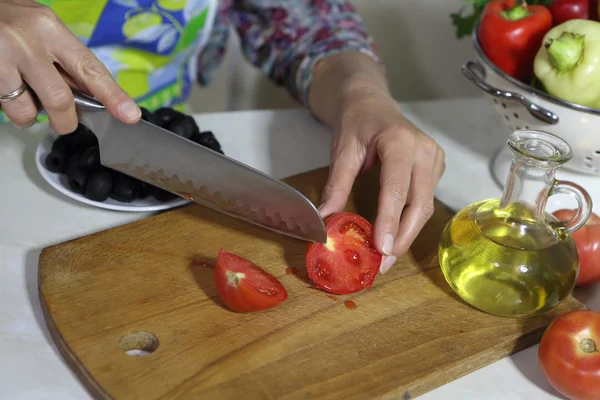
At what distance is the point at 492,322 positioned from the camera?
0.90m

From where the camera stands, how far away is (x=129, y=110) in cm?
89

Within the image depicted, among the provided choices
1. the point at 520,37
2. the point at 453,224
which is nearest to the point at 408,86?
the point at 520,37

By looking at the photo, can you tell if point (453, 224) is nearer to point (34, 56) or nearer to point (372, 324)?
point (372, 324)

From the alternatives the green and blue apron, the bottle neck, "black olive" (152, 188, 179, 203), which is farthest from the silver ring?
the bottle neck

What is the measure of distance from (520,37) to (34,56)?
0.75 m

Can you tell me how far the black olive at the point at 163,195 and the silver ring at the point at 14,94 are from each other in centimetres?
25

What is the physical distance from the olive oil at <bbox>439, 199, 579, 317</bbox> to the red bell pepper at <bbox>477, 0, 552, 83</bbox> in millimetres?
349

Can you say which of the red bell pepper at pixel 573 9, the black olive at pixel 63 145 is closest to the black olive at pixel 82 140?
the black olive at pixel 63 145

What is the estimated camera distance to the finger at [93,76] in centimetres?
87

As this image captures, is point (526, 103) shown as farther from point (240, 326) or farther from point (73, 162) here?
point (73, 162)

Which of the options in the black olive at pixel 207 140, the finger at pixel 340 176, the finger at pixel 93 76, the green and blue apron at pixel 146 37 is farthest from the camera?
the green and blue apron at pixel 146 37

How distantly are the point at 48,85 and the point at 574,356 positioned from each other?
710 millimetres

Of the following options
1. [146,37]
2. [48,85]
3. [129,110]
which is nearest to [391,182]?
[129,110]

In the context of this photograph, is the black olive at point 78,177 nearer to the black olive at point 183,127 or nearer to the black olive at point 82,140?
the black olive at point 82,140
